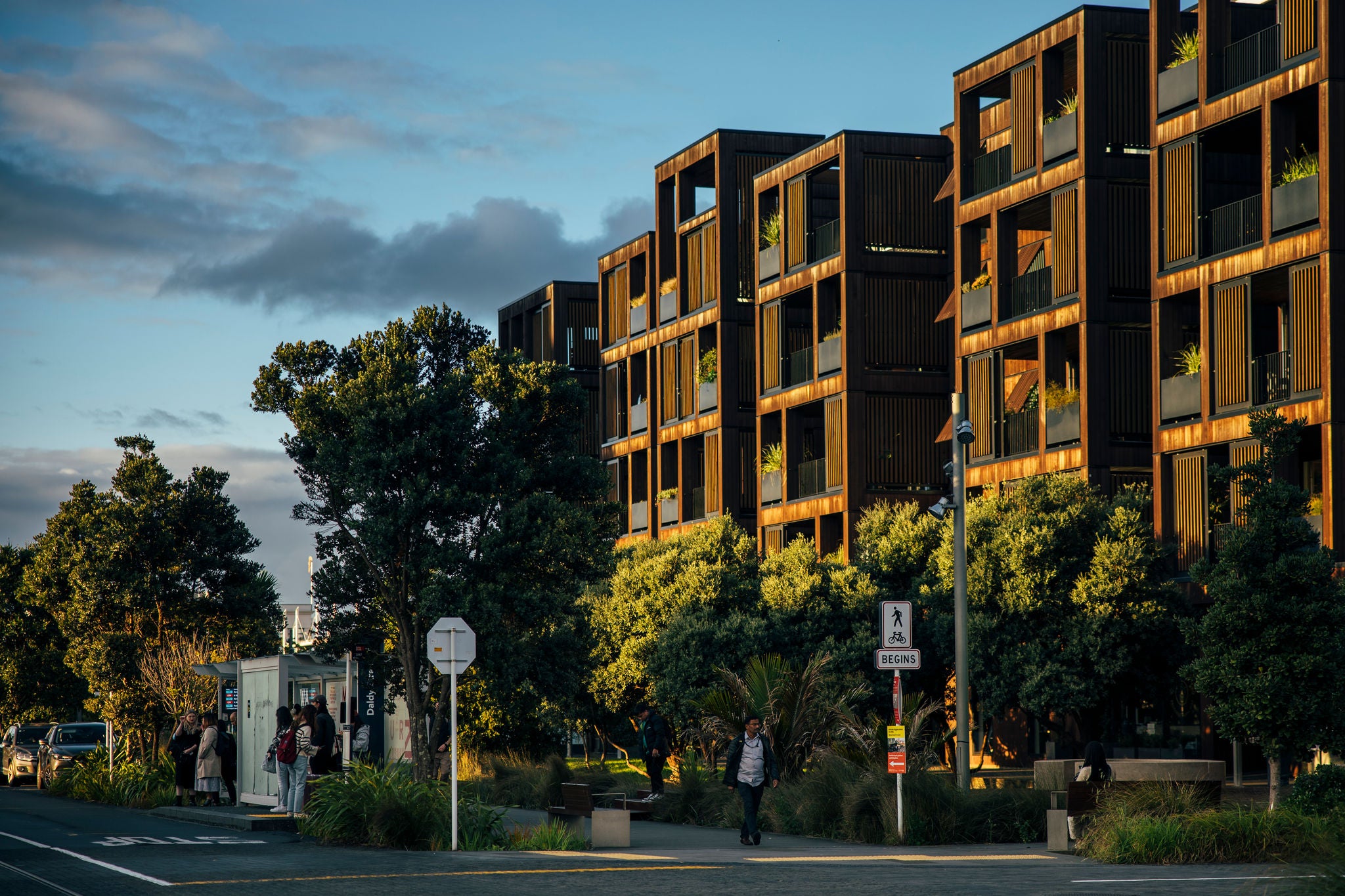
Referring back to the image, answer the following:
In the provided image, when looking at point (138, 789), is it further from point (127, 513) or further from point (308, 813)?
point (308, 813)

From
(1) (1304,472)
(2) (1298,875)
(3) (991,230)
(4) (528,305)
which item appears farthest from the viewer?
(4) (528,305)

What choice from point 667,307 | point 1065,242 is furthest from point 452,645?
point 667,307

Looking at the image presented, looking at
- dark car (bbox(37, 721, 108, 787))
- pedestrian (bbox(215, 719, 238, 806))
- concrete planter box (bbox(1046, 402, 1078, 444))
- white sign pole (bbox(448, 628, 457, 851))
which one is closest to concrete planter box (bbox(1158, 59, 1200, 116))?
concrete planter box (bbox(1046, 402, 1078, 444))

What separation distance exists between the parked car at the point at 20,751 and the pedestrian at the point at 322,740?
23.8m

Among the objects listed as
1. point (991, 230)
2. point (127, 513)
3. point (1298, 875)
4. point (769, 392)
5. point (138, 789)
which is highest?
point (991, 230)

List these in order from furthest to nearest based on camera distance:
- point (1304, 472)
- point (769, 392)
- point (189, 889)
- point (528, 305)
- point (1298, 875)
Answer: point (528, 305) → point (769, 392) → point (1304, 472) → point (189, 889) → point (1298, 875)

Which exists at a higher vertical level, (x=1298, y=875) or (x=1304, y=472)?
(x=1304, y=472)

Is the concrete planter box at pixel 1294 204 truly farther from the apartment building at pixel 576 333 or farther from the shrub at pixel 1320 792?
the apartment building at pixel 576 333

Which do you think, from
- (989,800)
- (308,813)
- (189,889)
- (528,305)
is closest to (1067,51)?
(989,800)

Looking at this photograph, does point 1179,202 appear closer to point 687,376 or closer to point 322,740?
point 322,740

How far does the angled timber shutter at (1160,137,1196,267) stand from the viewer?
108ft

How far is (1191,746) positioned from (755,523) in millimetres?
17767

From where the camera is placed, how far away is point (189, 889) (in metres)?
15.0

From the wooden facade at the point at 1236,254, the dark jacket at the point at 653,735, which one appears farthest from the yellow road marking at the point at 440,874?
the wooden facade at the point at 1236,254
